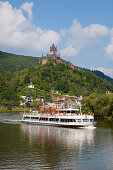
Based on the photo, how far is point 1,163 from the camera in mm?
35906

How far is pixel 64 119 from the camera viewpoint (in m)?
78.2

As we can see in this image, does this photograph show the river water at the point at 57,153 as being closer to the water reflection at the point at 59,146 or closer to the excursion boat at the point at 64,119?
the water reflection at the point at 59,146

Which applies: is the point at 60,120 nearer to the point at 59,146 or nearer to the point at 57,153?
the point at 59,146

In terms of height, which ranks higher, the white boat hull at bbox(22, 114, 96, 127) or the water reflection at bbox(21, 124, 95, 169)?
the white boat hull at bbox(22, 114, 96, 127)

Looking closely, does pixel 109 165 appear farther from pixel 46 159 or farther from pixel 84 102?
pixel 84 102

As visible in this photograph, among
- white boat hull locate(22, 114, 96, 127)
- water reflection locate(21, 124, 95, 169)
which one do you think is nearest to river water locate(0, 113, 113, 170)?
water reflection locate(21, 124, 95, 169)

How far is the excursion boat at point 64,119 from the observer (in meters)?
73.9

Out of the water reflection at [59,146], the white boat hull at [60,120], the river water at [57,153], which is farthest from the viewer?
the white boat hull at [60,120]

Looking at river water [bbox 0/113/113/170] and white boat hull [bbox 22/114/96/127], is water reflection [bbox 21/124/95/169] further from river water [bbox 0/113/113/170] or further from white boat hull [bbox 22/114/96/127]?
white boat hull [bbox 22/114/96/127]

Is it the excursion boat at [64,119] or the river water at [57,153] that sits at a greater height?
the excursion boat at [64,119]

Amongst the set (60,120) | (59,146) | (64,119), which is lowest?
(59,146)

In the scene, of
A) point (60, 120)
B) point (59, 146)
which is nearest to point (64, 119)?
point (60, 120)

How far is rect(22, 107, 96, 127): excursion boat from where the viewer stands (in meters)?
73.9

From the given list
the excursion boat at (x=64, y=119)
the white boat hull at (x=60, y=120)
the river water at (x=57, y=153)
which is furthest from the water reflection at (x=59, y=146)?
the excursion boat at (x=64, y=119)
